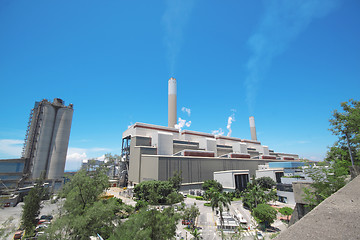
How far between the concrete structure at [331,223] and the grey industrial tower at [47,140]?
315 feet

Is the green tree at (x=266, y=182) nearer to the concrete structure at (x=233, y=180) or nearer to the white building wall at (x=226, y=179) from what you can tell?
the concrete structure at (x=233, y=180)

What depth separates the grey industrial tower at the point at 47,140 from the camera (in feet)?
257

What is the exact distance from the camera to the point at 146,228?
16.2 m

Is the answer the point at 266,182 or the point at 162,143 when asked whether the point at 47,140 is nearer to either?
the point at 162,143

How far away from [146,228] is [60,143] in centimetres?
8885

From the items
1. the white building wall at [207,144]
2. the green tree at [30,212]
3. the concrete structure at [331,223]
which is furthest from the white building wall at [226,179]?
the concrete structure at [331,223]

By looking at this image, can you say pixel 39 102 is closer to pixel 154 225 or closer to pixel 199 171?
pixel 199 171

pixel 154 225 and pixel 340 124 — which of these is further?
pixel 340 124

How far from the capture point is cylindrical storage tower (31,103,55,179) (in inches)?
3049

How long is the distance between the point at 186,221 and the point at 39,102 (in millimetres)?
100235

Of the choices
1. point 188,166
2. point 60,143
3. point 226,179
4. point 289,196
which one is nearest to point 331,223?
point 289,196

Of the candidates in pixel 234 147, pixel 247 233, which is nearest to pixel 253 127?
pixel 234 147

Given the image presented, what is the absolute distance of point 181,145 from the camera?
89.9 metres

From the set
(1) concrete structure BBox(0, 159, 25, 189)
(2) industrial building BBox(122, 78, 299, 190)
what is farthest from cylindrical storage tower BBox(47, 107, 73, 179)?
(2) industrial building BBox(122, 78, 299, 190)
